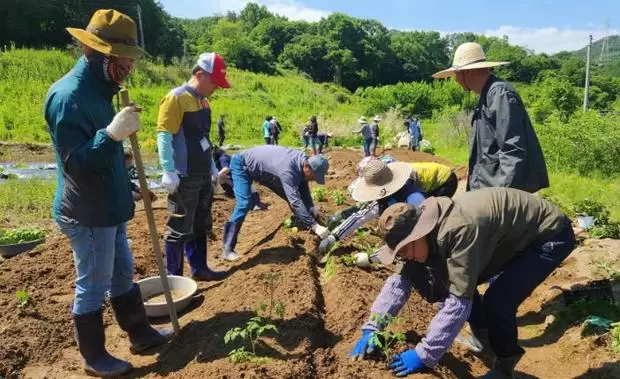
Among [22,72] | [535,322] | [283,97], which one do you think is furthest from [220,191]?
[283,97]

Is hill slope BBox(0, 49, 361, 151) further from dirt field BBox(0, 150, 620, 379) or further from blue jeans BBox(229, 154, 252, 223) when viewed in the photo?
dirt field BBox(0, 150, 620, 379)

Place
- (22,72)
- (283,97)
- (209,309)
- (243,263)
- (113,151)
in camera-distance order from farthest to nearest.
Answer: (283,97), (22,72), (243,263), (209,309), (113,151)

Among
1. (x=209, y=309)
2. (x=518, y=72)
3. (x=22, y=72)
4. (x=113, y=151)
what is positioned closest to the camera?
(x=113, y=151)

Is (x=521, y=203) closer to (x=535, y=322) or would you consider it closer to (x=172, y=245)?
(x=535, y=322)

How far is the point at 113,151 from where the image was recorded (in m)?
2.96

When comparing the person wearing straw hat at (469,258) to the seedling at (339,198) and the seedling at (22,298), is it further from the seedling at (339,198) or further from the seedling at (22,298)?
the seedling at (339,198)

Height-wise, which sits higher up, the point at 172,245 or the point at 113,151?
the point at 113,151

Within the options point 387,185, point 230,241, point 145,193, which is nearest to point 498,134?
point 387,185

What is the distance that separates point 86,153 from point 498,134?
2.77m

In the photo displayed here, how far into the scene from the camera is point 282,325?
12.4ft

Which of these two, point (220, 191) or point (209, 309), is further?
point (220, 191)

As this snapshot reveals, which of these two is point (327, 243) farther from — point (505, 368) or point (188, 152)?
point (505, 368)

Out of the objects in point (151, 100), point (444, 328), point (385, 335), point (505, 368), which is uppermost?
point (151, 100)

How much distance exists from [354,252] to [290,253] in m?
0.68
